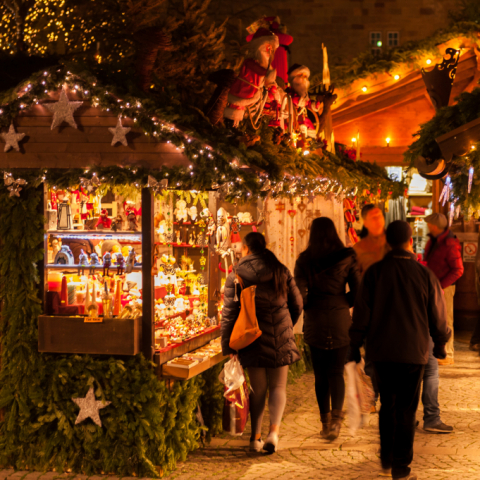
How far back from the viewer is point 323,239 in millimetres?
5273

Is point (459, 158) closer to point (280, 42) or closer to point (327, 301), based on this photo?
point (327, 301)

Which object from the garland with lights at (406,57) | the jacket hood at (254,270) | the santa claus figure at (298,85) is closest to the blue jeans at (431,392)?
the jacket hood at (254,270)

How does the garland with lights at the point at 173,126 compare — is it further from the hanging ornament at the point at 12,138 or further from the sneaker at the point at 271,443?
the sneaker at the point at 271,443

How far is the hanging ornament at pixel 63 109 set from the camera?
4.96m

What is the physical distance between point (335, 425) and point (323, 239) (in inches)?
62.3

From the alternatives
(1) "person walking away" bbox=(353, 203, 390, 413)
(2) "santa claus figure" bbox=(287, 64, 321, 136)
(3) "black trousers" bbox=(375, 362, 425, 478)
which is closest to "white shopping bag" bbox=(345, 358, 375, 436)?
(3) "black trousers" bbox=(375, 362, 425, 478)

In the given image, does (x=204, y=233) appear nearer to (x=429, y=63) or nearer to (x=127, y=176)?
(x=127, y=176)

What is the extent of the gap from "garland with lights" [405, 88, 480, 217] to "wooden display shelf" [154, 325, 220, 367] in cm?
263

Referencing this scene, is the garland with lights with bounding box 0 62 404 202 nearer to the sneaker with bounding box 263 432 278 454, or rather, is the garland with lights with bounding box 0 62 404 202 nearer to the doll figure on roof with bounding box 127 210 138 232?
the doll figure on roof with bounding box 127 210 138 232

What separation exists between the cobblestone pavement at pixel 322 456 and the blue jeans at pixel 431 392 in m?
0.14

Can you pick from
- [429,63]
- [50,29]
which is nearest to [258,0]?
[50,29]

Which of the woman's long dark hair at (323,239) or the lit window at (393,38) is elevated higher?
the lit window at (393,38)

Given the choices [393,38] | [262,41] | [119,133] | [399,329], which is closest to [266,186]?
[119,133]

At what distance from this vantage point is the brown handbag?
4.94 meters
